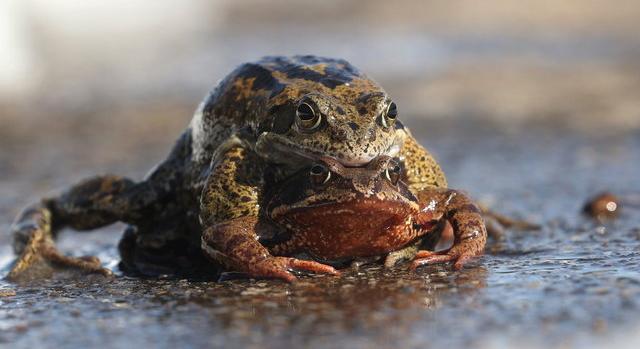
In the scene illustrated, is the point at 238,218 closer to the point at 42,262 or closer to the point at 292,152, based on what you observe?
the point at 292,152

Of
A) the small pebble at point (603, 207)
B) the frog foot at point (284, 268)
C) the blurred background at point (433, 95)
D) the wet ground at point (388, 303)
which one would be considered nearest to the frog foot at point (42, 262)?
the wet ground at point (388, 303)

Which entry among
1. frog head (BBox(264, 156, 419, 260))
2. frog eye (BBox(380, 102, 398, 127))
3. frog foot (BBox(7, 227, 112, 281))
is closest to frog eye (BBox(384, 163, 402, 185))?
frog head (BBox(264, 156, 419, 260))

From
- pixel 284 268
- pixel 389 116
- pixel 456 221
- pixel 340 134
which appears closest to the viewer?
pixel 340 134

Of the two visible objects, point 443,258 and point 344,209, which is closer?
point 344,209

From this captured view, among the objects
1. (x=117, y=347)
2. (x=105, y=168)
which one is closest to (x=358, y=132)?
(x=117, y=347)

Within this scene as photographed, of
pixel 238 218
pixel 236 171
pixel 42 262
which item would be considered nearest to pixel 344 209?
pixel 238 218

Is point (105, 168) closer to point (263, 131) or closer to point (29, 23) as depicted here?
point (263, 131)

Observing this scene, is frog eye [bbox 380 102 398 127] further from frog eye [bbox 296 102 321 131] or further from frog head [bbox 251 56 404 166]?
frog eye [bbox 296 102 321 131]
